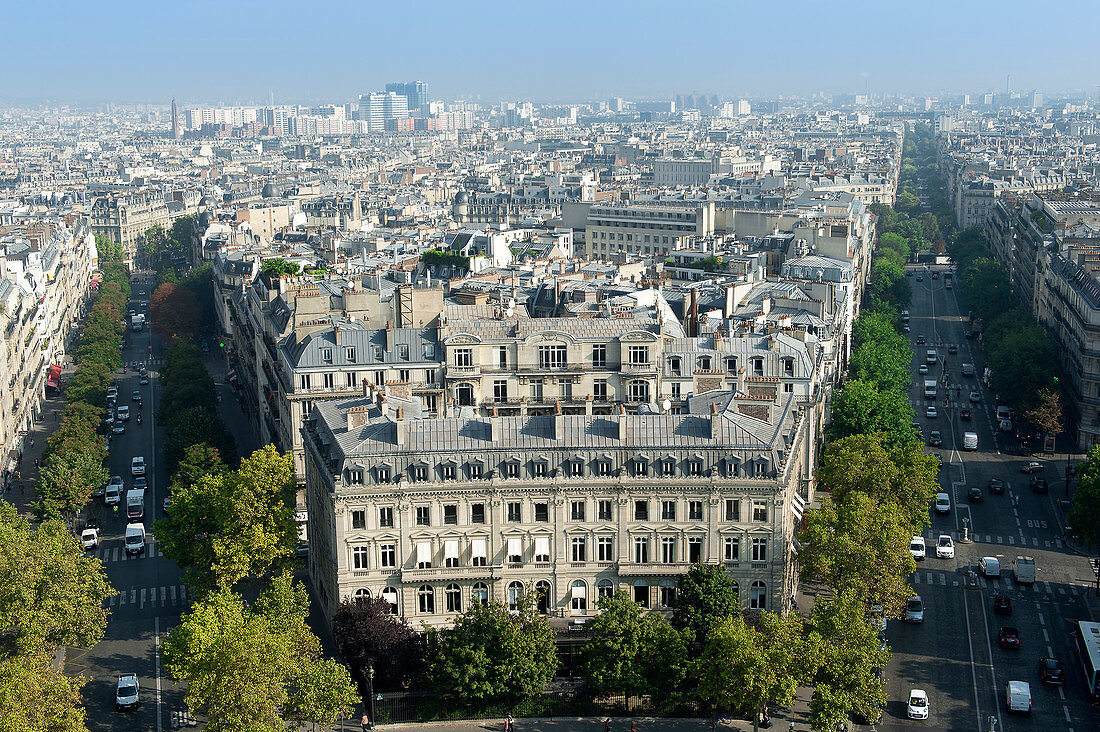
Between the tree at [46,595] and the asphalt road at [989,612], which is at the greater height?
the tree at [46,595]

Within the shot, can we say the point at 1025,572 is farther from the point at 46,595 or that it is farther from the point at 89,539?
the point at 89,539

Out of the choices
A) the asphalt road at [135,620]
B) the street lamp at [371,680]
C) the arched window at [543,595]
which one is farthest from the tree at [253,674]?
the arched window at [543,595]

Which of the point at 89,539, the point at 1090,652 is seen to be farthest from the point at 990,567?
the point at 89,539

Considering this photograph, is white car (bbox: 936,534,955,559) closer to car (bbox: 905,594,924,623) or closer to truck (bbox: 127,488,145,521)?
car (bbox: 905,594,924,623)

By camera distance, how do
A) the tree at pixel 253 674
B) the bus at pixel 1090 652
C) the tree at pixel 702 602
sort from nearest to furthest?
the tree at pixel 253 674 → the tree at pixel 702 602 → the bus at pixel 1090 652

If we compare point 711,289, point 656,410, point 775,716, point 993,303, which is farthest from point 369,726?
point 993,303

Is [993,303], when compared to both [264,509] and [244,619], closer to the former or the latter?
[264,509]

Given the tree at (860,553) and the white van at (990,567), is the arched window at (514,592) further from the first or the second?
the white van at (990,567)
